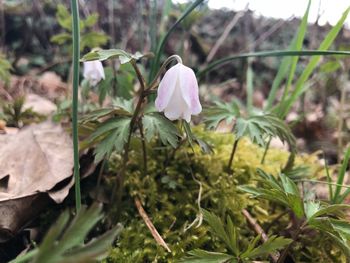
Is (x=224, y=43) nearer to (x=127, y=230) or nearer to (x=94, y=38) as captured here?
(x=94, y=38)

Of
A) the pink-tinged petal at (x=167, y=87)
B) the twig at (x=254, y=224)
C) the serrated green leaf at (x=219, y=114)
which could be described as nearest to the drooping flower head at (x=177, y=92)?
the pink-tinged petal at (x=167, y=87)

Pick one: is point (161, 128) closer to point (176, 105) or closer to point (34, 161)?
point (176, 105)

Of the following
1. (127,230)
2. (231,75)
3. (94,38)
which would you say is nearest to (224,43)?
(231,75)

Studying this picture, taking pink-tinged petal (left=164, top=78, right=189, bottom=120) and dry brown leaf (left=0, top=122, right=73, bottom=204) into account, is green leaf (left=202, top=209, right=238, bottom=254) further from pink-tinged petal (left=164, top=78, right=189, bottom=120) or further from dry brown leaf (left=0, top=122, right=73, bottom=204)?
dry brown leaf (left=0, top=122, right=73, bottom=204)

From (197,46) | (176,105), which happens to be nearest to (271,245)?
(176,105)

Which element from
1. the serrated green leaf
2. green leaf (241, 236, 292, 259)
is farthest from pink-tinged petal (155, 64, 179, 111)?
green leaf (241, 236, 292, 259)

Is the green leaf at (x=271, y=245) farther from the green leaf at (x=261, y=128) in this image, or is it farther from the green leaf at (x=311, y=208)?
the green leaf at (x=261, y=128)
